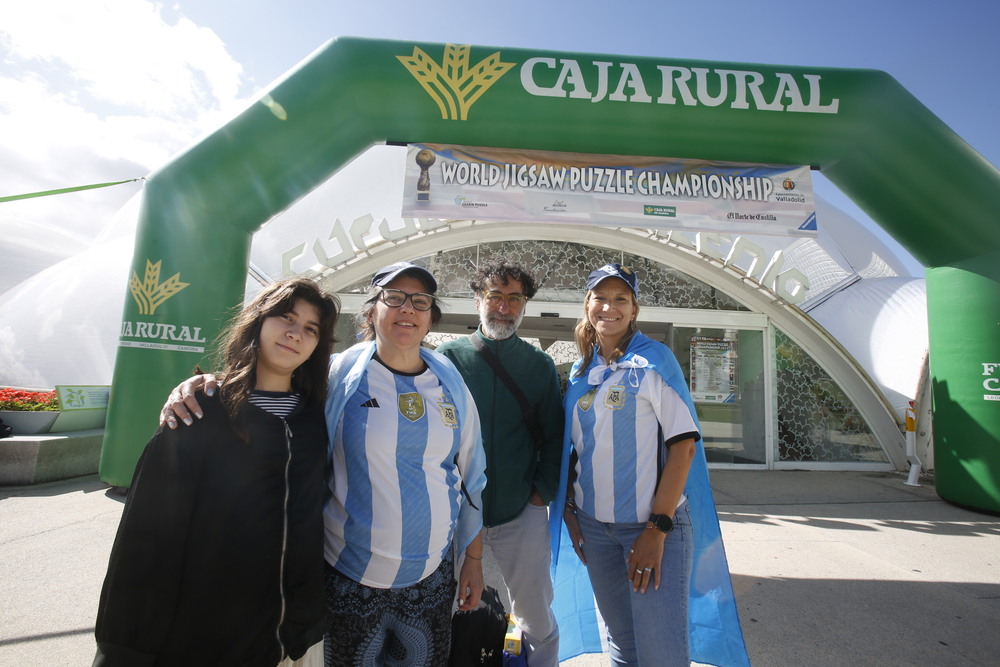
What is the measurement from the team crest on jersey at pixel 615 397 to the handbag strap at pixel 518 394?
0.44 meters

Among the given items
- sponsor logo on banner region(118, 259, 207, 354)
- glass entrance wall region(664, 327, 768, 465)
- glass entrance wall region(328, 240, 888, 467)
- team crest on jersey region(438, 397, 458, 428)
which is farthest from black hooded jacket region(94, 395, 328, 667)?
glass entrance wall region(664, 327, 768, 465)

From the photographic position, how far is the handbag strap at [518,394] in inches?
91.5

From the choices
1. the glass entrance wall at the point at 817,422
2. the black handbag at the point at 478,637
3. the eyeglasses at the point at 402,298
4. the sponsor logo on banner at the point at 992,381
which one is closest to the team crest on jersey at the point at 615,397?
the eyeglasses at the point at 402,298

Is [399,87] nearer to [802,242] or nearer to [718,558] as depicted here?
[718,558]

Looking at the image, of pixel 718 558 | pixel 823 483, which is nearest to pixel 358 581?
pixel 718 558

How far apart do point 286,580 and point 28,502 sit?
5156 millimetres

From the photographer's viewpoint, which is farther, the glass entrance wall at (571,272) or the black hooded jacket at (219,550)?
the glass entrance wall at (571,272)

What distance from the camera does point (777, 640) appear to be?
2.72 meters

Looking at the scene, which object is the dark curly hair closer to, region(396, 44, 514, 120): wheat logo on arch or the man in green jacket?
the man in green jacket

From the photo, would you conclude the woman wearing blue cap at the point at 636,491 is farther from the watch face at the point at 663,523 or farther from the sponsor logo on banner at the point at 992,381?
the sponsor logo on banner at the point at 992,381

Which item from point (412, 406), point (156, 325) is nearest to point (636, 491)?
point (412, 406)

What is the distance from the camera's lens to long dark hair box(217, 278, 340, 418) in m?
1.47

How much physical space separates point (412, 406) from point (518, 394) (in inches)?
28.7

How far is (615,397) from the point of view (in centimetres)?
201
